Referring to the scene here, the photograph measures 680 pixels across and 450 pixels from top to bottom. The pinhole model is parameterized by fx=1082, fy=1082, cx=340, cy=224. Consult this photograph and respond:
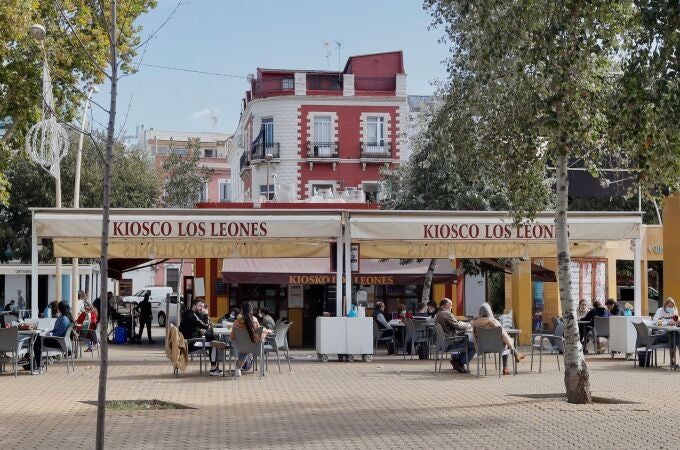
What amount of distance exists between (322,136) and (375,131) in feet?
8.20

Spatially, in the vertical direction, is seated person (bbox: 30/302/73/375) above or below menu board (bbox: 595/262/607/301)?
below

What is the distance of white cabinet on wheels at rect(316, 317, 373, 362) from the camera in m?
22.2

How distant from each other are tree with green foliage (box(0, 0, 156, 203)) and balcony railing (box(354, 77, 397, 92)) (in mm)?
28261

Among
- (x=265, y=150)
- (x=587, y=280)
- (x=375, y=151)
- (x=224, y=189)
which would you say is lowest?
(x=587, y=280)

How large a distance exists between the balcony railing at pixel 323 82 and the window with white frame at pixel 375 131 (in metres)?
2.23

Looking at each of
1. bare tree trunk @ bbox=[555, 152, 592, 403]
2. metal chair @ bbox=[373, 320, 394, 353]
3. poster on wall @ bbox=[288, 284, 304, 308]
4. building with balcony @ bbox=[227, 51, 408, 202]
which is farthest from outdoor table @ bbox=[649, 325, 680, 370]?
building with balcony @ bbox=[227, 51, 408, 202]

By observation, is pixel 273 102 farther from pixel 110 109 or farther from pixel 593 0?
pixel 110 109

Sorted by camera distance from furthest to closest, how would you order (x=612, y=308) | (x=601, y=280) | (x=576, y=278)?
(x=601, y=280)
(x=576, y=278)
(x=612, y=308)

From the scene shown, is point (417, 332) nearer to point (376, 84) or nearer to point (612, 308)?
point (612, 308)

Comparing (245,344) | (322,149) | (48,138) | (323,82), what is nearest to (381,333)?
(245,344)

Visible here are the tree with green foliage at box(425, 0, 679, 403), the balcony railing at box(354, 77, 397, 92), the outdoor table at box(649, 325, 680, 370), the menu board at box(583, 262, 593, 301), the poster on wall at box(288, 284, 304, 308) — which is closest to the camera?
the tree with green foliage at box(425, 0, 679, 403)

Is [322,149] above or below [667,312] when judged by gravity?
above

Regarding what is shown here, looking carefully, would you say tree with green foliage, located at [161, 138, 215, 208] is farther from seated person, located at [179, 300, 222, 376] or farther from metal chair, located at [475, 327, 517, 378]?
metal chair, located at [475, 327, 517, 378]

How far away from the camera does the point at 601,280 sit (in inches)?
1194
